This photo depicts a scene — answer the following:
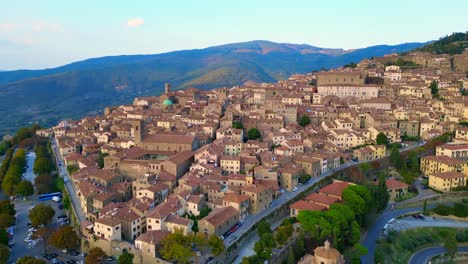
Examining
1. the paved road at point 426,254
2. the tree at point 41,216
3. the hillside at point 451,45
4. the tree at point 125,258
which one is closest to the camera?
the tree at point 125,258

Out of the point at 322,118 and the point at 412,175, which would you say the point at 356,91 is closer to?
the point at 322,118

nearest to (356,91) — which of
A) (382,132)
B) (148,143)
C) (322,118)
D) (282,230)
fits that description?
(322,118)

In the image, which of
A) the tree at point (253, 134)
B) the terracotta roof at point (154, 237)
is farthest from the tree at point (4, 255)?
the tree at point (253, 134)

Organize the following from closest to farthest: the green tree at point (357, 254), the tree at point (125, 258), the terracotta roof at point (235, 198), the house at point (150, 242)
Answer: the tree at point (125, 258)
the green tree at point (357, 254)
the house at point (150, 242)
the terracotta roof at point (235, 198)

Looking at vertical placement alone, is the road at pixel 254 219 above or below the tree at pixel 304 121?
below

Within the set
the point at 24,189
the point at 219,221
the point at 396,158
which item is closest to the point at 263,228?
the point at 219,221

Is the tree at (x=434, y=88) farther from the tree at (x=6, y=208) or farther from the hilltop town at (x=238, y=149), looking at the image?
the tree at (x=6, y=208)

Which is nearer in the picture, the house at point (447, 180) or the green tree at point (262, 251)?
the green tree at point (262, 251)

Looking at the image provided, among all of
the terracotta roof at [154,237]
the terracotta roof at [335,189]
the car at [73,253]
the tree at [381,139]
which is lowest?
the car at [73,253]
